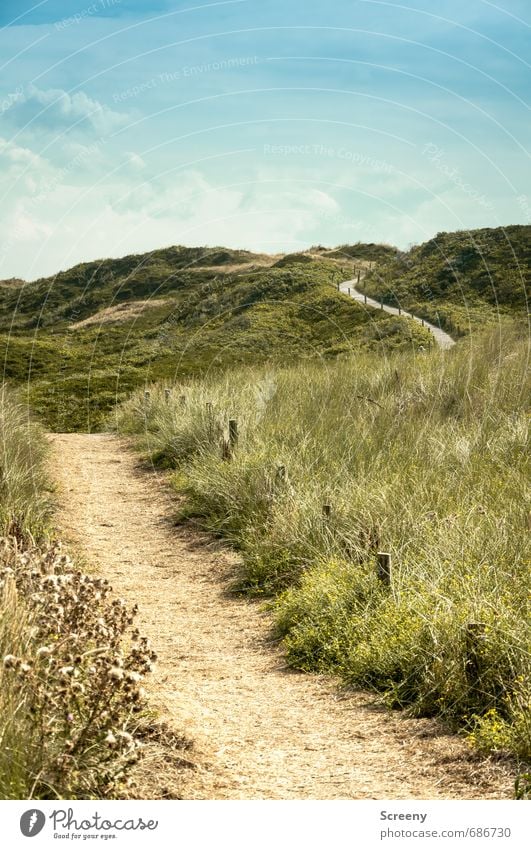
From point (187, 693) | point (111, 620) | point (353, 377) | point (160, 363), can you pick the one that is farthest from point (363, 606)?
point (160, 363)

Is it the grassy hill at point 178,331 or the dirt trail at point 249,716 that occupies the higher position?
the grassy hill at point 178,331

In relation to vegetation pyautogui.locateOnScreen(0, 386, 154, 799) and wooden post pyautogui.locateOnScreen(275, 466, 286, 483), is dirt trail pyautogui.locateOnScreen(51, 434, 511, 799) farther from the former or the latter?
wooden post pyautogui.locateOnScreen(275, 466, 286, 483)

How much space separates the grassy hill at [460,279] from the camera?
1518 inches

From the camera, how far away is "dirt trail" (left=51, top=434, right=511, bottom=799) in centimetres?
429

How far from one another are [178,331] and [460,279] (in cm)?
1474

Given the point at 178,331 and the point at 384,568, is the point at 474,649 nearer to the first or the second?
the point at 384,568

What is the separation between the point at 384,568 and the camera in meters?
6.27

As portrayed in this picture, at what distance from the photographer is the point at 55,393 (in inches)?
1105

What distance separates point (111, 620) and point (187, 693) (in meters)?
1.19

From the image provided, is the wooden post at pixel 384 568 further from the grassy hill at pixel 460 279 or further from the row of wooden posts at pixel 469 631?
the grassy hill at pixel 460 279

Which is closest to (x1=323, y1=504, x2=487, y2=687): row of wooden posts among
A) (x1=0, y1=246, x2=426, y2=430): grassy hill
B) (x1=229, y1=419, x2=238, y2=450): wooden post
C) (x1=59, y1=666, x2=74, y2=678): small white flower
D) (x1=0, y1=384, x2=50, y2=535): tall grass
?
(x1=59, y1=666, x2=74, y2=678): small white flower

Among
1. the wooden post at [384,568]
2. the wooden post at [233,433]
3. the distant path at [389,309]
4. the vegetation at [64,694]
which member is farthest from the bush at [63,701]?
the distant path at [389,309]

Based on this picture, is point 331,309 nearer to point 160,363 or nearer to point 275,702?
point 160,363

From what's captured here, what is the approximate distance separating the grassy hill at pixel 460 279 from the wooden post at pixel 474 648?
91.3 ft
